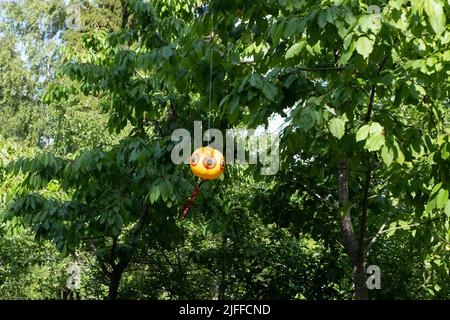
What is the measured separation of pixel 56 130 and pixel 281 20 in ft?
26.9

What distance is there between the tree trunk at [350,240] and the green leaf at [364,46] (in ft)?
5.40

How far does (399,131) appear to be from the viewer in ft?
11.1

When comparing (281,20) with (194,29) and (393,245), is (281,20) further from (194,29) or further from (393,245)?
(393,245)

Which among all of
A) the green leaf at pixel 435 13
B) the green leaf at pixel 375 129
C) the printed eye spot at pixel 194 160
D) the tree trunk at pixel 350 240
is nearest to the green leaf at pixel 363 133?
the green leaf at pixel 375 129

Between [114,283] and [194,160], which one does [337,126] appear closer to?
[194,160]

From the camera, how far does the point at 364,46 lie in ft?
8.55

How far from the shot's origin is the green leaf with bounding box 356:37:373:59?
8.49 ft

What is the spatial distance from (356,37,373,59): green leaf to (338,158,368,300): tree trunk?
1.64m

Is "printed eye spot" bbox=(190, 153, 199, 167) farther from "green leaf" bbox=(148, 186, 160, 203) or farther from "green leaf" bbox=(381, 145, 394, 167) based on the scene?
"green leaf" bbox=(381, 145, 394, 167)

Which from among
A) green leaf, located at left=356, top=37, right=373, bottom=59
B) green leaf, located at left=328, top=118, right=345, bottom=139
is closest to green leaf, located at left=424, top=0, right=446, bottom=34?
green leaf, located at left=356, top=37, right=373, bottom=59

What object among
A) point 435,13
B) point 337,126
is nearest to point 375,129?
point 337,126

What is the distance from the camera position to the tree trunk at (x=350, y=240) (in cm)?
419

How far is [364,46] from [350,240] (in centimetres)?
215

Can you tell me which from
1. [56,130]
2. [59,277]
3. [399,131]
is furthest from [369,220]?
→ [56,130]
